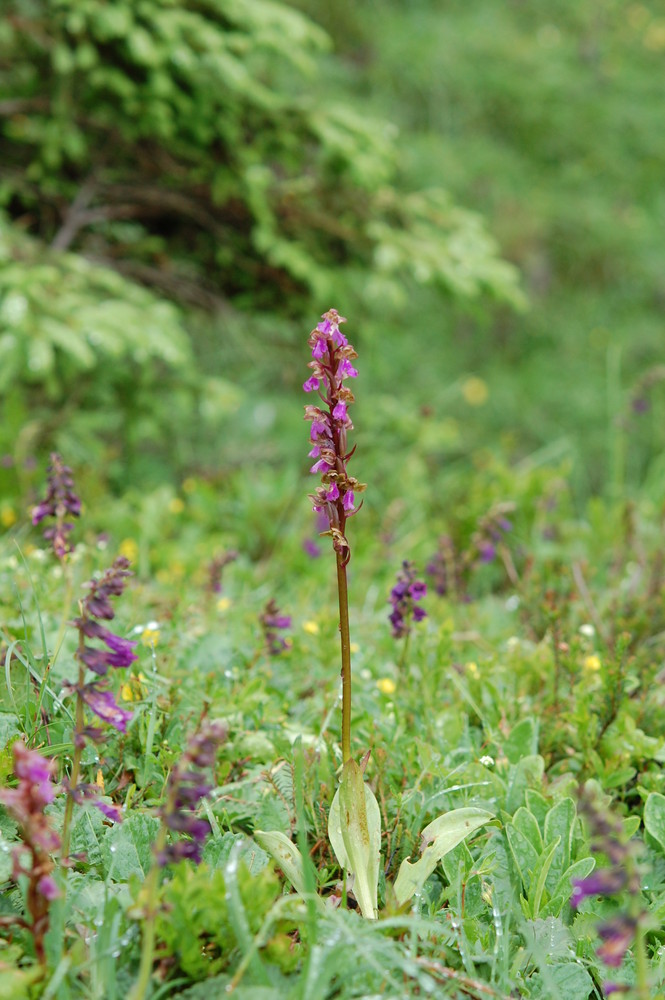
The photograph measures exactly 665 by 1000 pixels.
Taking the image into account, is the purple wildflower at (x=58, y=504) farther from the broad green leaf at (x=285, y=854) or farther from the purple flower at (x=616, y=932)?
the purple flower at (x=616, y=932)

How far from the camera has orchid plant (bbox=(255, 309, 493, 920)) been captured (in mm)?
1317

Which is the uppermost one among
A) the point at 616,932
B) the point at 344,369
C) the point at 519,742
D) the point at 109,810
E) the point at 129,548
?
the point at 129,548

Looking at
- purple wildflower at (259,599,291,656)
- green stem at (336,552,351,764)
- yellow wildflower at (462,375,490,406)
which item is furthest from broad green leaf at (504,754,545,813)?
yellow wildflower at (462,375,490,406)

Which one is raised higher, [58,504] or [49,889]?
[58,504]

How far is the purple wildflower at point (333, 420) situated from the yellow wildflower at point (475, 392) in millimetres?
5197

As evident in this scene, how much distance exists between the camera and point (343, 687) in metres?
1.34

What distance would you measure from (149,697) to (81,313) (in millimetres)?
1746

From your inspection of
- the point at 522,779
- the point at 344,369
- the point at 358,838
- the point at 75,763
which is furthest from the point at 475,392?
the point at 75,763

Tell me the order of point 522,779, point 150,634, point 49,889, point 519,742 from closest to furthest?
point 49,889
point 522,779
point 519,742
point 150,634

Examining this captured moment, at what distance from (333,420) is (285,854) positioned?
74 centimetres

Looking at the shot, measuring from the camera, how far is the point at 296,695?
2156mm

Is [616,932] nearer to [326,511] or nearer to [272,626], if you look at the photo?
[326,511]

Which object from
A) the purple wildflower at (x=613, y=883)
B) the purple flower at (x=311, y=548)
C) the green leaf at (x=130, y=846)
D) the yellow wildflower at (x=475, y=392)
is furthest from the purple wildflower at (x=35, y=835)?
the yellow wildflower at (x=475, y=392)

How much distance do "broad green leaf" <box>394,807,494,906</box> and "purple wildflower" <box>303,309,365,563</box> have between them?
0.54m
